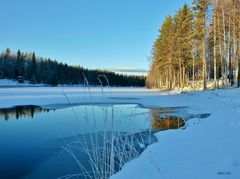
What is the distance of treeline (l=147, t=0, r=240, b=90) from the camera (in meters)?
17.8

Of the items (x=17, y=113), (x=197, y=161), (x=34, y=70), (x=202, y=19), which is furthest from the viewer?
(x=34, y=70)

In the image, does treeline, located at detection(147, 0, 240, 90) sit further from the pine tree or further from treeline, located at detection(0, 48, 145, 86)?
treeline, located at detection(0, 48, 145, 86)

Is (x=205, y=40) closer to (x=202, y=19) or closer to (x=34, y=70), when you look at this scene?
(x=202, y=19)

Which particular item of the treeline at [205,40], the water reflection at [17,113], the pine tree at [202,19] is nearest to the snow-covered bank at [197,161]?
the water reflection at [17,113]

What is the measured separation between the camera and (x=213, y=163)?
246cm

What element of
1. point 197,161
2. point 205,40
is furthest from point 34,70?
point 197,161

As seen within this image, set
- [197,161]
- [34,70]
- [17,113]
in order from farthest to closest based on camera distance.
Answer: [34,70]
[17,113]
[197,161]

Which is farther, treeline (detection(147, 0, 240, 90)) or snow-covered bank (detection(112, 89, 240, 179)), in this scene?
treeline (detection(147, 0, 240, 90))

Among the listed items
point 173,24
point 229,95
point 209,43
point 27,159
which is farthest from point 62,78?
point 27,159

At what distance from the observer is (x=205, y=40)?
20656 millimetres

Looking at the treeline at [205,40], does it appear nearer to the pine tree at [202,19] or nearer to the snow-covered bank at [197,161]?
the pine tree at [202,19]

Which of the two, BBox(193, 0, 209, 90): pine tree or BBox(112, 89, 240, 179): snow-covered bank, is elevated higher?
BBox(193, 0, 209, 90): pine tree

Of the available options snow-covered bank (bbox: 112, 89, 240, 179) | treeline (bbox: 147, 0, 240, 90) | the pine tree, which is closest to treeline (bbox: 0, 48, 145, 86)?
treeline (bbox: 147, 0, 240, 90)

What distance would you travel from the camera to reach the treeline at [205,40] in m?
17.8
